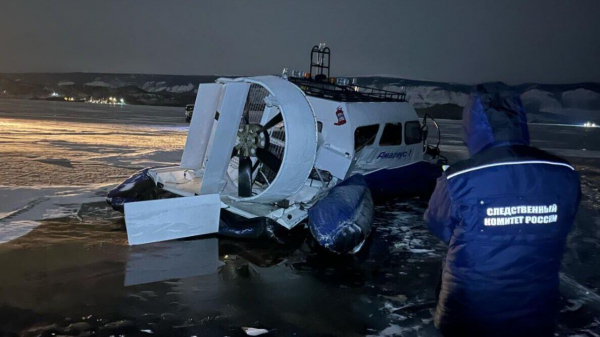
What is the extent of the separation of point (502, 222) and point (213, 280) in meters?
3.54

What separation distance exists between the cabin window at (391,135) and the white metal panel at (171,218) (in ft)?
13.0

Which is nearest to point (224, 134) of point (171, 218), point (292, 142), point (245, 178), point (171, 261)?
point (245, 178)

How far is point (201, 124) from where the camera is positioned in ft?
25.8

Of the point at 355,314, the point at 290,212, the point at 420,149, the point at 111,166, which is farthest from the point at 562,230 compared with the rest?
the point at 111,166

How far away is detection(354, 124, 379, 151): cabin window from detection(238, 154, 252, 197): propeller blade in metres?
2.22

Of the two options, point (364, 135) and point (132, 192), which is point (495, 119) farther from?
point (364, 135)

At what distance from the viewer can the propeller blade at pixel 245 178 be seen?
7109mm

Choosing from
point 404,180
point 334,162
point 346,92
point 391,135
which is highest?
point 346,92

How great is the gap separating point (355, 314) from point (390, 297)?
604 millimetres

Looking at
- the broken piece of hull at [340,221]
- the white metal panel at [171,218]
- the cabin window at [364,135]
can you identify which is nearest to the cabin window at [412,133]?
the cabin window at [364,135]

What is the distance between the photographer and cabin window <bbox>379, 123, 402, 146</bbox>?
30.8 feet

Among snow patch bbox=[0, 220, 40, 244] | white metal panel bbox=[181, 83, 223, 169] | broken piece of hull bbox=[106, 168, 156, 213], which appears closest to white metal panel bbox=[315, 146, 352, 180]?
white metal panel bbox=[181, 83, 223, 169]

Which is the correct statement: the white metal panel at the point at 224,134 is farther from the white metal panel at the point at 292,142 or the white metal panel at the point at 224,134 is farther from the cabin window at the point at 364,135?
the cabin window at the point at 364,135

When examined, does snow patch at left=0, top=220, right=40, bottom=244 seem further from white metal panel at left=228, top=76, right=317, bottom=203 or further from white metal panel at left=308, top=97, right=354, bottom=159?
white metal panel at left=308, top=97, right=354, bottom=159
